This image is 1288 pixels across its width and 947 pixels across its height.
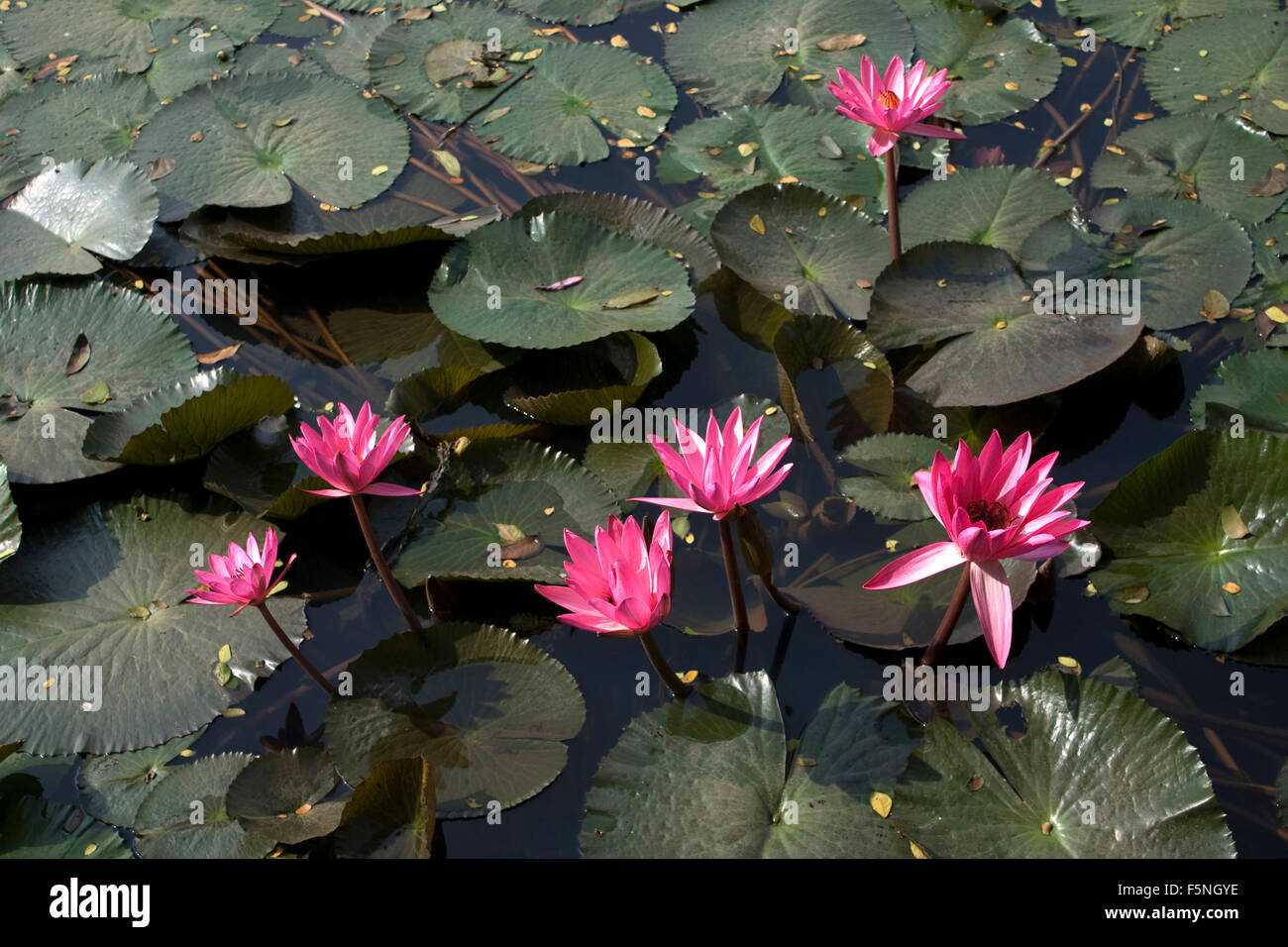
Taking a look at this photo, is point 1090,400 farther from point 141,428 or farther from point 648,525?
point 141,428

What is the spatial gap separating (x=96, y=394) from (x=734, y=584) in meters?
2.40

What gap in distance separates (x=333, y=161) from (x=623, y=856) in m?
3.43

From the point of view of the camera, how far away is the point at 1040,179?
4.01 m

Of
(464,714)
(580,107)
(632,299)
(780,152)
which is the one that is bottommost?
(464,714)

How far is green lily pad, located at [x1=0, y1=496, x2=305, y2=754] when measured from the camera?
2812mm

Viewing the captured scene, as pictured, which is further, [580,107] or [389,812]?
[580,107]

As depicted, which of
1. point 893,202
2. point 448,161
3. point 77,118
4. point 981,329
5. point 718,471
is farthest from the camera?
point 77,118

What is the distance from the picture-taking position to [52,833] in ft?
8.54

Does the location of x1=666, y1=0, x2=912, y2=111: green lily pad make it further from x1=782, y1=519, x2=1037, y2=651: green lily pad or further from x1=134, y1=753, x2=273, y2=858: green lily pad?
x1=134, y1=753, x2=273, y2=858: green lily pad

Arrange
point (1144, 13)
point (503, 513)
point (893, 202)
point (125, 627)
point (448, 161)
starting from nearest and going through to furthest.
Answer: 1. point (125, 627)
2. point (503, 513)
3. point (893, 202)
4. point (448, 161)
5. point (1144, 13)

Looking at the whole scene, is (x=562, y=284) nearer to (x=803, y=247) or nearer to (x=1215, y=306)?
(x=803, y=247)

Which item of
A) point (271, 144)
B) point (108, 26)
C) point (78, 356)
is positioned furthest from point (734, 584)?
point (108, 26)

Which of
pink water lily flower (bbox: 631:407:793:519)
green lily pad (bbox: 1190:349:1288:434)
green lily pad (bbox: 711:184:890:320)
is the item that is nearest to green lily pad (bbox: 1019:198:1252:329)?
green lily pad (bbox: 1190:349:1288:434)
